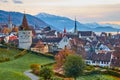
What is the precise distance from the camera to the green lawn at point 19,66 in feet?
172

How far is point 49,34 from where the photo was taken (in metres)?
191

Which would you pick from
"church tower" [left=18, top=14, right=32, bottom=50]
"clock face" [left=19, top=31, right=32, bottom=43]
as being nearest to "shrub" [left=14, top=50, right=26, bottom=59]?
"church tower" [left=18, top=14, right=32, bottom=50]

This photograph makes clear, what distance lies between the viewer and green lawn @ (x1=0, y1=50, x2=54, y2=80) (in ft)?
172

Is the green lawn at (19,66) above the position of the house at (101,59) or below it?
above

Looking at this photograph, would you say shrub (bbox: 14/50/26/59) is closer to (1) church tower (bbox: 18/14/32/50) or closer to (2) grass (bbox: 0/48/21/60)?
(2) grass (bbox: 0/48/21/60)

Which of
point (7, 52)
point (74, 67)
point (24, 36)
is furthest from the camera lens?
point (24, 36)

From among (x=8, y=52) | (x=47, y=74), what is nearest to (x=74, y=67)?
(x=47, y=74)

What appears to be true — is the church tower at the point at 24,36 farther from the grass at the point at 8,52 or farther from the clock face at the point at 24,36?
the grass at the point at 8,52

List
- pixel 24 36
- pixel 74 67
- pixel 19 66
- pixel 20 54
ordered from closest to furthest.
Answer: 1. pixel 74 67
2. pixel 19 66
3. pixel 20 54
4. pixel 24 36

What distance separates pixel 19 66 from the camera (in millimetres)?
75562

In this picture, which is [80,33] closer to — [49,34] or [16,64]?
[49,34]

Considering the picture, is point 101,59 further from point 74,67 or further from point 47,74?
point 47,74

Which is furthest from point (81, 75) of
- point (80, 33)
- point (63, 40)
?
point (80, 33)

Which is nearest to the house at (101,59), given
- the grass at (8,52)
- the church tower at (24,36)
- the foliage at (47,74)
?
the church tower at (24,36)
